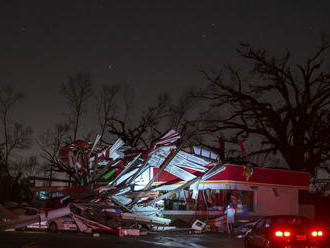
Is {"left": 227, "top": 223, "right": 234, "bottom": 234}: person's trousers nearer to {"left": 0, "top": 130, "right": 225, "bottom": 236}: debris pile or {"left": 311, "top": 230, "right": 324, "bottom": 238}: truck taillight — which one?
{"left": 0, "top": 130, "right": 225, "bottom": 236}: debris pile

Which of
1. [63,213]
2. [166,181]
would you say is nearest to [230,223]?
[166,181]

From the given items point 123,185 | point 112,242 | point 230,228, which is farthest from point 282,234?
point 123,185

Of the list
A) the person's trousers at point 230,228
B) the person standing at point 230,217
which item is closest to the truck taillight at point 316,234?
the person standing at point 230,217

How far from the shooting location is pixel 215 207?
1033 inches

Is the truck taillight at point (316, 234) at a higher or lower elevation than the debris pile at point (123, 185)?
lower

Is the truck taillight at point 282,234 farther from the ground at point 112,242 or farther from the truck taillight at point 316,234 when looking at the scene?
the ground at point 112,242

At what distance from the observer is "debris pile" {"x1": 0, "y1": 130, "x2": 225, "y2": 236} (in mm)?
20297

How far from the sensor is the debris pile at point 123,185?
Answer: 20.3 meters

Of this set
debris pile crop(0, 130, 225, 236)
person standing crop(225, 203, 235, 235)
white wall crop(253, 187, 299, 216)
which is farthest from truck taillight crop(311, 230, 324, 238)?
white wall crop(253, 187, 299, 216)

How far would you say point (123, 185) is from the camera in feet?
75.4

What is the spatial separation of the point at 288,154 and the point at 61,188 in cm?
2176

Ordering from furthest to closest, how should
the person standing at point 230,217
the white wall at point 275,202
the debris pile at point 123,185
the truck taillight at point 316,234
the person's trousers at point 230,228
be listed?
the white wall at point 275,202 < the person's trousers at point 230,228 < the person standing at point 230,217 < the debris pile at point 123,185 < the truck taillight at point 316,234

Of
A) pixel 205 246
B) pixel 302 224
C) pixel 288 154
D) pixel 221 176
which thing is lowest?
pixel 205 246

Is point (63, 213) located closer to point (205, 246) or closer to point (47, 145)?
point (205, 246)
